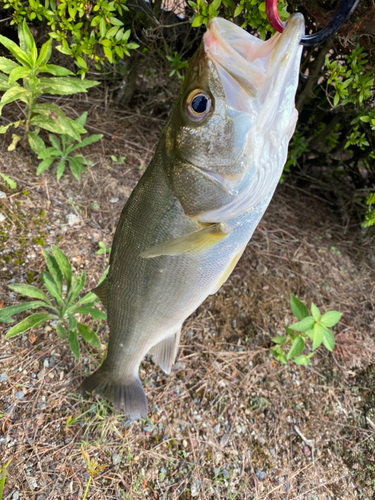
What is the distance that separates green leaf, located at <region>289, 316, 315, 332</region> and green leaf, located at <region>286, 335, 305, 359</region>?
0.17 metres

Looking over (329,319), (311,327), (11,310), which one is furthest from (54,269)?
(329,319)

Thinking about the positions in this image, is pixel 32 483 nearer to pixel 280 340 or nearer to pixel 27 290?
pixel 27 290

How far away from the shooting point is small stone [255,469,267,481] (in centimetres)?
205

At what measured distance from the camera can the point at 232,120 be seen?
1.03m

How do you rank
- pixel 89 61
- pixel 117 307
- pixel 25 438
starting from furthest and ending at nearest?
pixel 89 61 < pixel 25 438 < pixel 117 307

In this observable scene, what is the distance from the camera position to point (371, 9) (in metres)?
1.86

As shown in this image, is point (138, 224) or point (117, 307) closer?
point (138, 224)

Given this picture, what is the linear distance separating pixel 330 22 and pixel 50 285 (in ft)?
5.77

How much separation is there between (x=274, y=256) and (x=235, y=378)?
3.93 ft

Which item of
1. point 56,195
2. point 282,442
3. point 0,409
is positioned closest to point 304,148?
point 56,195

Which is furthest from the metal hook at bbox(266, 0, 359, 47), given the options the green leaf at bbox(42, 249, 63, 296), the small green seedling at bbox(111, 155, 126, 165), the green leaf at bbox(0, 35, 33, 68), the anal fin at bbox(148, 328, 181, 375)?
the small green seedling at bbox(111, 155, 126, 165)

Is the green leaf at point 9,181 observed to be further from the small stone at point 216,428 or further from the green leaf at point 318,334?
the green leaf at point 318,334

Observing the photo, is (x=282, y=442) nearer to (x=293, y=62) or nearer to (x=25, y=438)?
(x=25, y=438)

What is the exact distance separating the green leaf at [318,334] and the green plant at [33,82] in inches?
82.1
